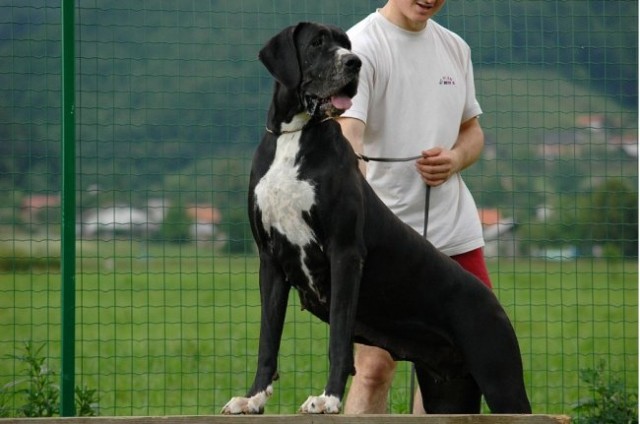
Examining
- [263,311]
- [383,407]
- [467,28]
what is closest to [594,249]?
[467,28]

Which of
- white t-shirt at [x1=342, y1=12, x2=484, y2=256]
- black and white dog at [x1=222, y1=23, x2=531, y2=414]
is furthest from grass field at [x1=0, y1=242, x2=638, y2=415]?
black and white dog at [x1=222, y1=23, x2=531, y2=414]

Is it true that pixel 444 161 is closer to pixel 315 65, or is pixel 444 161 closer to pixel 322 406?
pixel 315 65

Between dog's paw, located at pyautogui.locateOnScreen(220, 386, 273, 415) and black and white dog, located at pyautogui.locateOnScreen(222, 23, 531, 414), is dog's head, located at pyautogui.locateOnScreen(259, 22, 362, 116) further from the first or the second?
dog's paw, located at pyautogui.locateOnScreen(220, 386, 273, 415)

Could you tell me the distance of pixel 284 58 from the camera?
3.88 m

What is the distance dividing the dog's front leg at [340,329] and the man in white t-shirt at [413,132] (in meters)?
0.72

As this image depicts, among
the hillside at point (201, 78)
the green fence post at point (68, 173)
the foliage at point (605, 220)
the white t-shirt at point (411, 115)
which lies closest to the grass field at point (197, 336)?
the foliage at point (605, 220)

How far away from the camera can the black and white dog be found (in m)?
3.82

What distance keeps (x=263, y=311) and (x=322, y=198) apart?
1.44 feet

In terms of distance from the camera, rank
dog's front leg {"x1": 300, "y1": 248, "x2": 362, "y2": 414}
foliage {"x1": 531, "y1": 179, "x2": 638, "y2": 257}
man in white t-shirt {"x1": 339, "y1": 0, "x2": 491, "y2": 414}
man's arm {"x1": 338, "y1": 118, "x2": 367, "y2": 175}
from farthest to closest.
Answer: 1. foliage {"x1": 531, "y1": 179, "x2": 638, "y2": 257}
2. man in white t-shirt {"x1": 339, "y1": 0, "x2": 491, "y2": 414}
3. man's arm {"x1": 338, "y1": 118, "x2": 367, "y2": 175}
4. dog's front leg {"x1": 300, "y1": 248, "x2": 362, "y2": 414}

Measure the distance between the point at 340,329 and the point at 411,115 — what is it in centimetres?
118

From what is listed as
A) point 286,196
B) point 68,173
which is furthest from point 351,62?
point 68,173

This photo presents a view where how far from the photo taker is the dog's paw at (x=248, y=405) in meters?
3.82

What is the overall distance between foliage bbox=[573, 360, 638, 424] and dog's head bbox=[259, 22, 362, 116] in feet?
9.79

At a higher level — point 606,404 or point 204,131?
point 204,131
